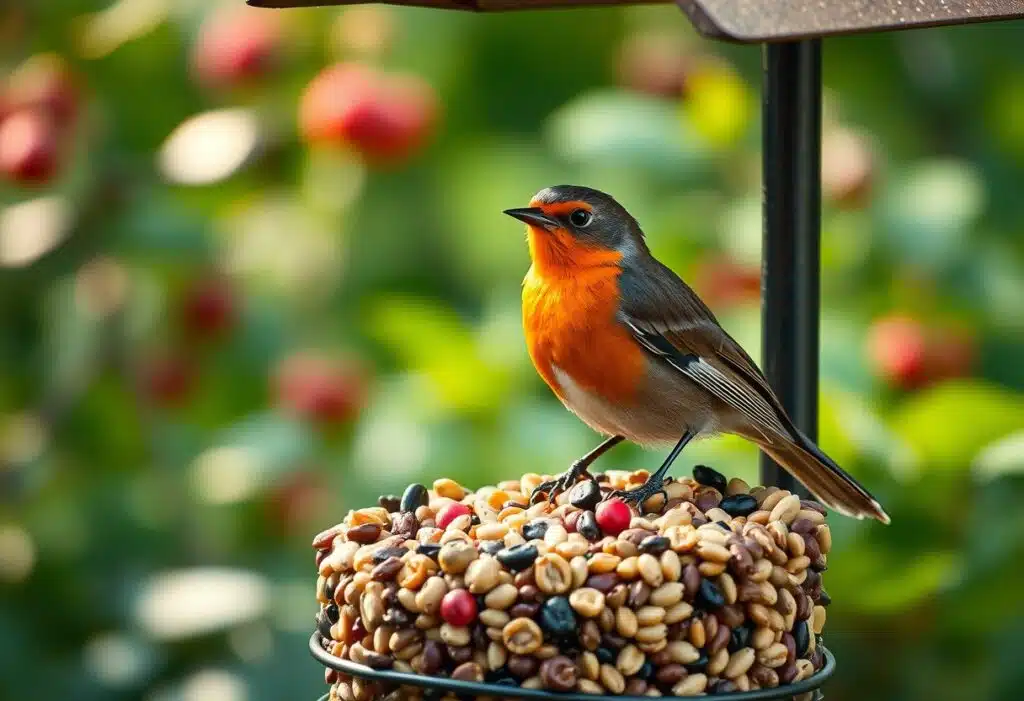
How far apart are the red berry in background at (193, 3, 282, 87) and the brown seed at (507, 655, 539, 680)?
147 inches

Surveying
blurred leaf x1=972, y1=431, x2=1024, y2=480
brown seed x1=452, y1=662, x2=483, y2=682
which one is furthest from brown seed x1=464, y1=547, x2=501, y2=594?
blurred leaf x1=972, y1=431, x2=1024, y2=480

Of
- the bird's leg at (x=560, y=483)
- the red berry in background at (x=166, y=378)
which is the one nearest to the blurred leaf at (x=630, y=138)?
the red berry in background at (x=166, y=378)

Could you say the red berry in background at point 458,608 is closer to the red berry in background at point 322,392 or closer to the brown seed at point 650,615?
the brown seed at point 650,615

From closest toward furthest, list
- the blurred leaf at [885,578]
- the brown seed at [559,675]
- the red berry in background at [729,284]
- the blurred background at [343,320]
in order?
→ the brown seed at [559,675] → the blurred leaf at [885,578] → the blurred background at [343,320] → the red berry in background at [729,284]

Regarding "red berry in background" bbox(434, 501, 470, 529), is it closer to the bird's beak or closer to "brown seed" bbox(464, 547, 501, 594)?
"brown seed" bbox(464, 547, 501, 594)

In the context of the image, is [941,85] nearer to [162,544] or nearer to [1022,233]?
[1022,233]

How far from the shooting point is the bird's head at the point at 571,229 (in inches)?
150

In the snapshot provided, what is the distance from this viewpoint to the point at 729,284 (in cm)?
557

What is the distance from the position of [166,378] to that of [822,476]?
128 inches

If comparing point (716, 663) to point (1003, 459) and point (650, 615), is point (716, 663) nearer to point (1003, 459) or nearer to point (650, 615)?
point (650, 615)

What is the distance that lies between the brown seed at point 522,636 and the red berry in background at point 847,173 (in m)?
3.38

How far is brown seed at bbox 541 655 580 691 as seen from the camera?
2.79 m

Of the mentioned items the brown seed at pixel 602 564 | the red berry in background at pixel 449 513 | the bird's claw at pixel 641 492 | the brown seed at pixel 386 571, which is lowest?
the brown seed at pixel 602 564

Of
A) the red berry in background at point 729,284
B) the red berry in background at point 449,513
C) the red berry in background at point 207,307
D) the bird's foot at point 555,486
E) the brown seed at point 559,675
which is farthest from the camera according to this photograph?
the red berry in background at point 207,307
